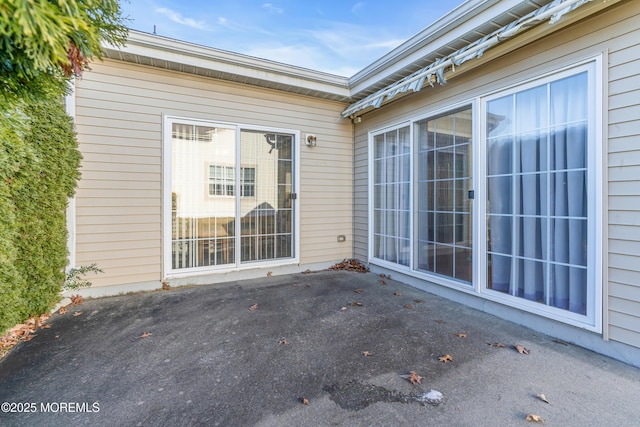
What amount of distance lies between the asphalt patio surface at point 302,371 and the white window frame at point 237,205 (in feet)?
2.86

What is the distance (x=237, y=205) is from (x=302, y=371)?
2.93 m

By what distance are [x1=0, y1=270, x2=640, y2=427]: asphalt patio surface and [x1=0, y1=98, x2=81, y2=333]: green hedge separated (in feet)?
1.31

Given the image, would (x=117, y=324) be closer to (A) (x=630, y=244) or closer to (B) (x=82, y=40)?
(B) (x=82, y=40)

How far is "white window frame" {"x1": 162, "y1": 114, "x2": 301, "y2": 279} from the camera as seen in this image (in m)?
3.96

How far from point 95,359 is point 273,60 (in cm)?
416

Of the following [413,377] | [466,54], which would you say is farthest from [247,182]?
[413,377]

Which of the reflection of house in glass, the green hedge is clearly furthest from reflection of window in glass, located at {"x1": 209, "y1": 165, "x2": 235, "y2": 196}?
the green hedge

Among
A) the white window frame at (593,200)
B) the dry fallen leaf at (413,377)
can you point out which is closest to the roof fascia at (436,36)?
the white window frame at (593,200)

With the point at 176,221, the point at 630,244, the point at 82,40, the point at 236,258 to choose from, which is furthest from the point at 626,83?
the point at 176,221

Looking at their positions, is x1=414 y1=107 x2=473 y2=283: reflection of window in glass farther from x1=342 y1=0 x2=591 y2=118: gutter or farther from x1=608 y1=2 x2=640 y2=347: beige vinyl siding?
x1=608 y1=2 x2=640 y2=347: beige vinyl siding

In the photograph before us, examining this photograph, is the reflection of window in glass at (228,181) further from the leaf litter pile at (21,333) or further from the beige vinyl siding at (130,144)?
the leaf litter pile at (21,333)

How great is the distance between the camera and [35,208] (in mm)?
2844

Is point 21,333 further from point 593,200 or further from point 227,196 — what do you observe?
point 593,200

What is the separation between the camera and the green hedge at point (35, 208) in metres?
2.37
